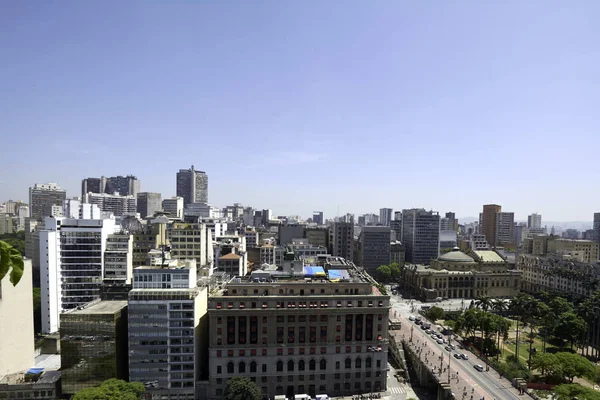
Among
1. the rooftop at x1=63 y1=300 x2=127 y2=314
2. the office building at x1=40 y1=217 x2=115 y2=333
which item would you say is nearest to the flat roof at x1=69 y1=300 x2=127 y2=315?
the rooftop at x1=63 y1=300 x2=127 y2=314

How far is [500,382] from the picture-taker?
359 feet

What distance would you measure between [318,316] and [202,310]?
3477cm

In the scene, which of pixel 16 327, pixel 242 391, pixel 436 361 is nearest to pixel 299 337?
pixel 242 391

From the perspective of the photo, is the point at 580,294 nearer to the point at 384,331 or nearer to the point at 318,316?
the point at 384,331

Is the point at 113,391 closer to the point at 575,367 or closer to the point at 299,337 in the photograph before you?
the point at 299,337

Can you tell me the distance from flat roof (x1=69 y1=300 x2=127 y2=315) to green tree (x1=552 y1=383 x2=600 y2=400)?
114 m

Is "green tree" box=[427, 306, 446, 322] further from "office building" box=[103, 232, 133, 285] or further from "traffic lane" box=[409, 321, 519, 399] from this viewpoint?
"office building" box=[103, 232, 133, 285]

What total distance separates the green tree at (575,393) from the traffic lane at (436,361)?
16.8m

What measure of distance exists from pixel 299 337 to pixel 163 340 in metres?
37.7

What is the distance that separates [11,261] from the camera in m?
15.7

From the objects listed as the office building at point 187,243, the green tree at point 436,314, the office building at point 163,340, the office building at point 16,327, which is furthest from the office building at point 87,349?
the green tree at point 436,314

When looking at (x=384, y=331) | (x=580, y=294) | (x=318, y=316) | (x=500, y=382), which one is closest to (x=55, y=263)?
(x=318, y=316)

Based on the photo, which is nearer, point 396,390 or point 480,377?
point 480,377

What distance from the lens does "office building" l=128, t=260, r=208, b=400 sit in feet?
327
